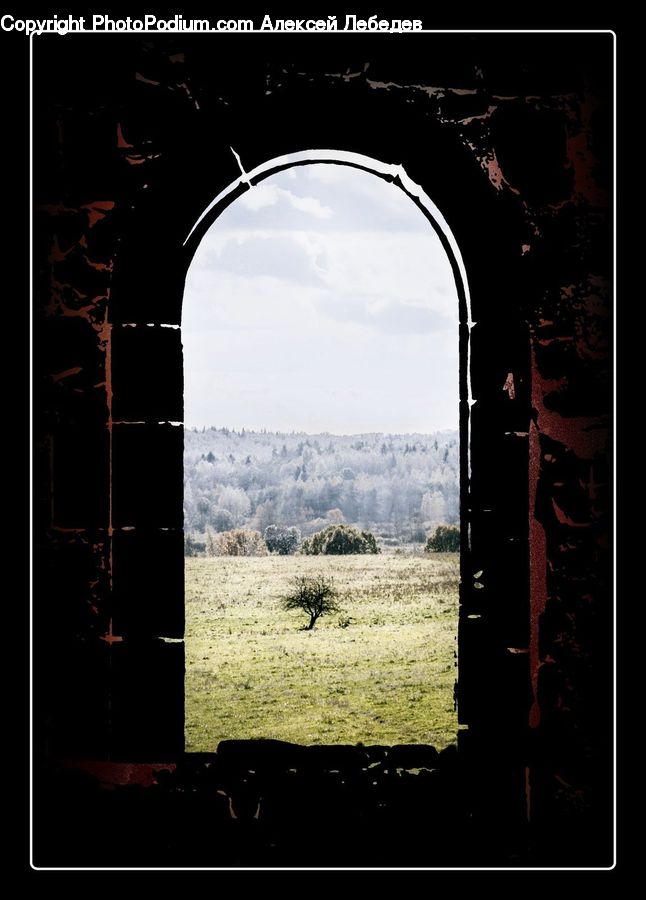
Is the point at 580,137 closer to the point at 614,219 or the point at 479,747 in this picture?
the point at 614,219

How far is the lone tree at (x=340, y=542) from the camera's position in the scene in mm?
58625

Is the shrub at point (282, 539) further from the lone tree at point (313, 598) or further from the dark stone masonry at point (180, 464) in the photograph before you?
the dark stone masonry at point (180, 464)

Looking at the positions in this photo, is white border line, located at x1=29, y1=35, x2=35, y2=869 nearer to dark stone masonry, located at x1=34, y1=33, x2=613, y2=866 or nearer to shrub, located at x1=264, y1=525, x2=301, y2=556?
dark stone masonry, located at x1=34, y1=33, x2=613, y2=866

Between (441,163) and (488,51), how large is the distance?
0.40 meters

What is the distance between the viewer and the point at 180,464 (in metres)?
2.87

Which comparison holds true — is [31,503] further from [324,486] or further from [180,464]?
[324,486]

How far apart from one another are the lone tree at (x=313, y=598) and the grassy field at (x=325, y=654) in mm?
497

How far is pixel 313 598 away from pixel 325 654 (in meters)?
6.33

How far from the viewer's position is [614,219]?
2740 mm

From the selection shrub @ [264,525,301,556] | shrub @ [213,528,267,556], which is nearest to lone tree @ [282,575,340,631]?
shrub @ [213,528,267,556]

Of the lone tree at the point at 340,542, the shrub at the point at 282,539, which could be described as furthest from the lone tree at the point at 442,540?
the shrub at the point at 282,539

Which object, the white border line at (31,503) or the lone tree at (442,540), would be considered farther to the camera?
the lone tree at (442,540)

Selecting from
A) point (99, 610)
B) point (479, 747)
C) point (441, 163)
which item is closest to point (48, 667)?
point (99, 610)

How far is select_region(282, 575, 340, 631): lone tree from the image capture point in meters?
45.0
